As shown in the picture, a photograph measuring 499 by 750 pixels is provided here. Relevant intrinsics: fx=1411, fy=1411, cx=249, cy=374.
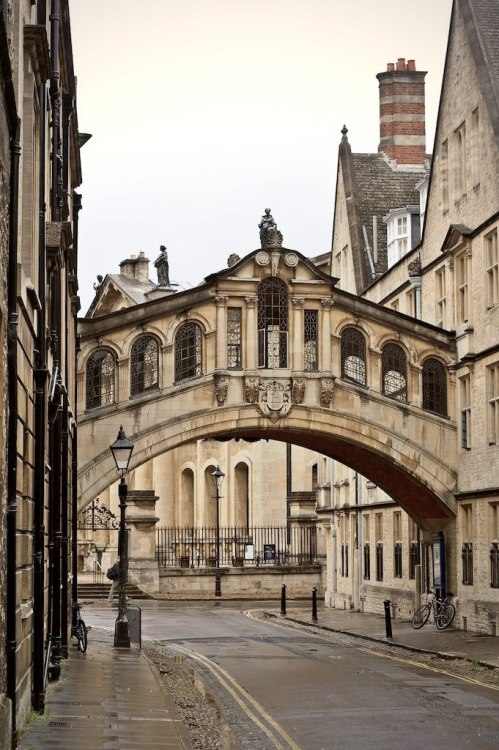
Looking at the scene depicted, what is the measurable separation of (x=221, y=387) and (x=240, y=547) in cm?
3287

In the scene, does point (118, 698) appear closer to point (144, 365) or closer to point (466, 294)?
point (144, 365)

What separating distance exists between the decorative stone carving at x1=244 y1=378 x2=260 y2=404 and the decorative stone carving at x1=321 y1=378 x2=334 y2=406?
1.54 m

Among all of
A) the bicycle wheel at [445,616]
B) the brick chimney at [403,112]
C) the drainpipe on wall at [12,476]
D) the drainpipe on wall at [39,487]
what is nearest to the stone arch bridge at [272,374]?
Result: the bicycle wheel at [445,616]

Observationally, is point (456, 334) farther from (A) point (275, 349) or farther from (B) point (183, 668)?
(B) point (183, 668)

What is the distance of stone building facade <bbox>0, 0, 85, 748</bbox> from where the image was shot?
12.0 m

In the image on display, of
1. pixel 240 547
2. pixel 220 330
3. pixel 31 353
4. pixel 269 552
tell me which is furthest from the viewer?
pixel 240 547

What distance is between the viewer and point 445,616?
105ft

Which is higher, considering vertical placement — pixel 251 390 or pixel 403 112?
pixel 403 112

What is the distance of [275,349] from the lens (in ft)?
106

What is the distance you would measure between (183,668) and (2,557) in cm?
1200

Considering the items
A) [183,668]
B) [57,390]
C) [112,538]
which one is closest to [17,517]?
[57,390]

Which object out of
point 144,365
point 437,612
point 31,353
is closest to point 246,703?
point 31,353

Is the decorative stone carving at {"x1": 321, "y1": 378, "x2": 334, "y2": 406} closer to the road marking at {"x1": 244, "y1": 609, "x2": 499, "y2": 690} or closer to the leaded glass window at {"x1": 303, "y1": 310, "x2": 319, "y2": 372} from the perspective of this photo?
the leaded glass window at {"x1": 303, "y1": 310, "x2": 319, "y2": 372}

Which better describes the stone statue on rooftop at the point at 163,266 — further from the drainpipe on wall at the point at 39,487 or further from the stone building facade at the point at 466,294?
the drainpipe on wall at the point at 39,487
